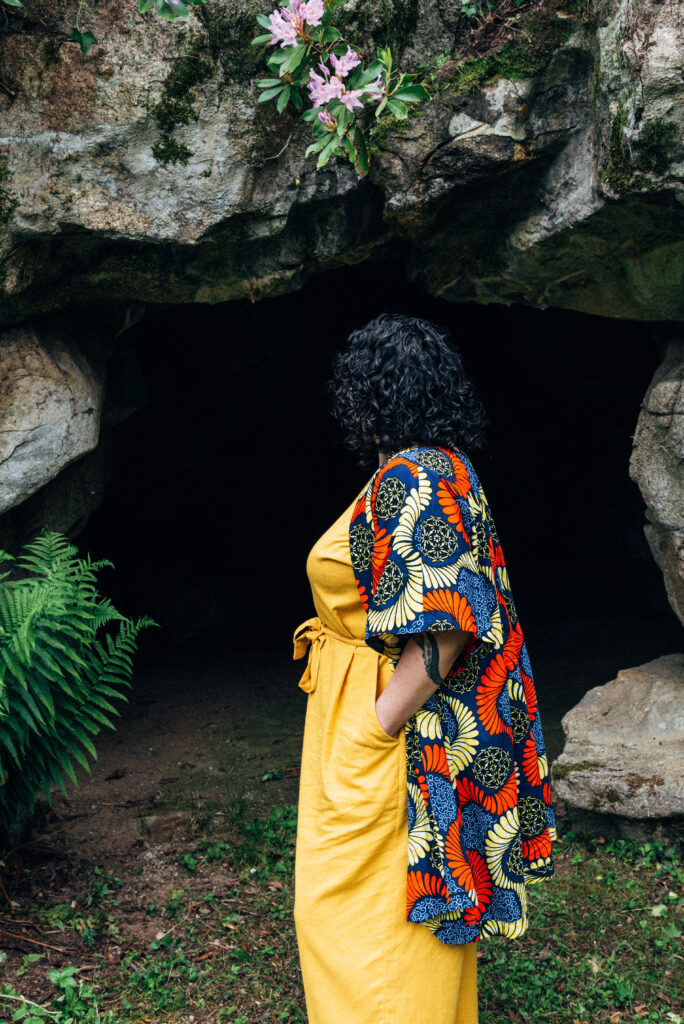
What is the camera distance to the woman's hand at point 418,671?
197 cm

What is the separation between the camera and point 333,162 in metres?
3.40

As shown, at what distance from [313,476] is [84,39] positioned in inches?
226

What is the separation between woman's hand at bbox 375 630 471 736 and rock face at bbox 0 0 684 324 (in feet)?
5.98

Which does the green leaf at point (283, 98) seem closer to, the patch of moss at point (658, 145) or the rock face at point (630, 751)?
the patch of moss at point (658, 145)

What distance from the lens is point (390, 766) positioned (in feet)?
6.83

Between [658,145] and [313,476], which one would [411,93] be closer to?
[658,145]

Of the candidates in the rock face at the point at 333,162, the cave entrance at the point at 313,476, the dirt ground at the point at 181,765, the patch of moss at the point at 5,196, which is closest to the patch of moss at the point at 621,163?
the rock face at the point at 333,162

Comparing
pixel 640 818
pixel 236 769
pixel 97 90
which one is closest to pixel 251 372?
pixel 236 769

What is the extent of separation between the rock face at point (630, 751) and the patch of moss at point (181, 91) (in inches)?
121

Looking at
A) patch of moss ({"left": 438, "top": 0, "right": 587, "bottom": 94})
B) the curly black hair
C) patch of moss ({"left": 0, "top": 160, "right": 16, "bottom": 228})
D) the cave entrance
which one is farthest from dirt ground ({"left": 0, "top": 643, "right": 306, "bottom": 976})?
patch of moss ({"left": 438, "top": 0, "right": 587, "bottom": 94})

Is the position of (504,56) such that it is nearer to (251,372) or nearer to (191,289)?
(191,289)

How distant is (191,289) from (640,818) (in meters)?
2.99

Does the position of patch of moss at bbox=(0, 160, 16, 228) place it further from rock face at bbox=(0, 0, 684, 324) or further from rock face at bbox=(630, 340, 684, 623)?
rock face at bbox=(630, 340, 684, 623)

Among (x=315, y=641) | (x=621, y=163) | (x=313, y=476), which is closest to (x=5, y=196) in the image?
(x=315, y=641)
